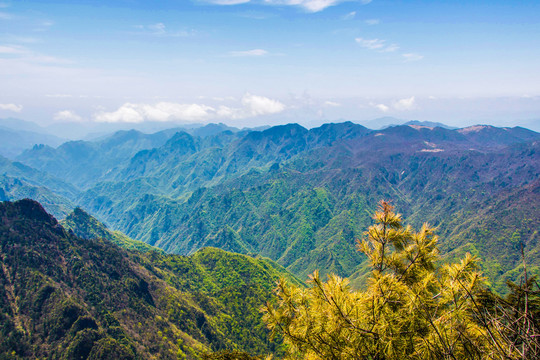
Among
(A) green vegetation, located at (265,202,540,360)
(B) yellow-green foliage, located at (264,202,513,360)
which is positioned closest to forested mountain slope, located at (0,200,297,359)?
(A) green vegetation, located at (265,202,540,360)

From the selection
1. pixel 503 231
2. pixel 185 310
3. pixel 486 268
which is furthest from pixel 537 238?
pixel 185 310

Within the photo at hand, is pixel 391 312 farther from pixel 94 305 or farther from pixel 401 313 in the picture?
pixel 94 305

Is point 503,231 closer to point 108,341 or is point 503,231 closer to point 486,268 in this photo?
point 486,268

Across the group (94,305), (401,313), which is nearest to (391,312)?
(401,313)

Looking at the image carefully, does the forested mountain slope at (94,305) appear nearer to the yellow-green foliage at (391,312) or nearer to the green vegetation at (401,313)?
the green vegetation at (401,313)

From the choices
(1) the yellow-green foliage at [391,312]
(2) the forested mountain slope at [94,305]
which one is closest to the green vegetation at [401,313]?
(1) the yellow-green foliage at [391,312]
